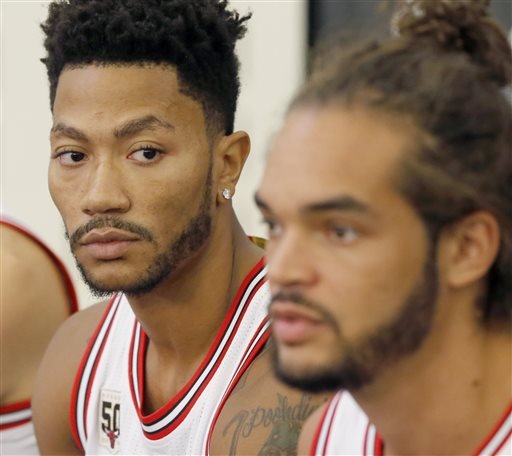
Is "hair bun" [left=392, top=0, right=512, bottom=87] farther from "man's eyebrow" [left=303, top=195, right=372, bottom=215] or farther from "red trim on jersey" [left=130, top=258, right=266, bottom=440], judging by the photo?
"red trim on jersey" [left=130, top=258, right=266, bottom=440]

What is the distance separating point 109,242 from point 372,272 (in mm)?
1100

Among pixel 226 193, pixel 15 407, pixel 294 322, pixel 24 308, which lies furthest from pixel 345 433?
pixel 15 407

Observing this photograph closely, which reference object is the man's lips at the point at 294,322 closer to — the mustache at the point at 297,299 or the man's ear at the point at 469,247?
the mustache at the point at 297,299

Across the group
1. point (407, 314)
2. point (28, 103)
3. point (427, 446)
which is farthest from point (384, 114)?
point (28, 103)

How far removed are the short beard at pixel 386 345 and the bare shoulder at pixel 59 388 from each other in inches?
66.4

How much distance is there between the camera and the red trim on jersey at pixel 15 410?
405cm

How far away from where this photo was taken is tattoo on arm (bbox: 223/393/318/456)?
118 inches

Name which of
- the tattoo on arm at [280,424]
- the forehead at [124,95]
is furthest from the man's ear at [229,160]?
the tattoo on arm at [280,424]

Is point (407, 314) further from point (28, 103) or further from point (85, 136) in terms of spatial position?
point (28, 103)

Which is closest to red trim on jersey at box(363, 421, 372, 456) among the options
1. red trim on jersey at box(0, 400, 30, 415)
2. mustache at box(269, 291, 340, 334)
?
mustache at box(269, 291, 340, 334)

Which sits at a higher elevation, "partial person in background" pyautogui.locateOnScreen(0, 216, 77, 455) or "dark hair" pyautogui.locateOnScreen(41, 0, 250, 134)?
"dark hair" pyautogui.locateOnScreen(41, 0, 250, 134)

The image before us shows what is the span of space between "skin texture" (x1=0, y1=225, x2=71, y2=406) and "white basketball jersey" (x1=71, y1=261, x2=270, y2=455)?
1.00 ft

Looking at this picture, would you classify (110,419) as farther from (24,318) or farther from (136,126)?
(136,126)

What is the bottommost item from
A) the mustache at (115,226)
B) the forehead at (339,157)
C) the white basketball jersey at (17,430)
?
the white basketball jersey at (17,430)
